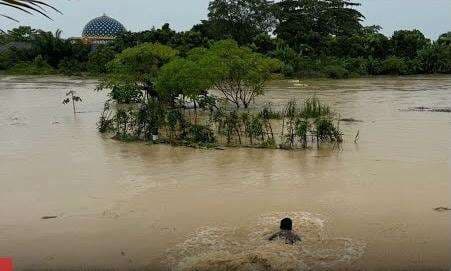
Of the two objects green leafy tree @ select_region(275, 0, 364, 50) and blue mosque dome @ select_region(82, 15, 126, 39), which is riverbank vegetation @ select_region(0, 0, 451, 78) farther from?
blue mosque dome @ select_region(82, 15, 126, 39)

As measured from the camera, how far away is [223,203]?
7.08 meters

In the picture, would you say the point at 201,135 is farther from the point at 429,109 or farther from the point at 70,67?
the point at 70,67

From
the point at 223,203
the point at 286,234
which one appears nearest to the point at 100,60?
the point at 223,203

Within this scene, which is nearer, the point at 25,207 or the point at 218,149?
the point at 25,207

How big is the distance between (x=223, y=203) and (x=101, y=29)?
47.2 meters

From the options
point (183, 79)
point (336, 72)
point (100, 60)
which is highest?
point (100, 60)

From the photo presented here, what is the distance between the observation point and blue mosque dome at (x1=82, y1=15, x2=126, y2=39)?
51406mm

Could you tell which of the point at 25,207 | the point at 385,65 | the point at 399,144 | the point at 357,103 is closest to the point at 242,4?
the point at 385,65

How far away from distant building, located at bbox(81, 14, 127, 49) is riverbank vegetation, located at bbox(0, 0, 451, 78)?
5.32 m

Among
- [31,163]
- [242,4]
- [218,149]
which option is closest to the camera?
[31,163]

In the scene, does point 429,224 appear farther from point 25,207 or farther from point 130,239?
point 25,207

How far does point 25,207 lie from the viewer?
7.04 metres

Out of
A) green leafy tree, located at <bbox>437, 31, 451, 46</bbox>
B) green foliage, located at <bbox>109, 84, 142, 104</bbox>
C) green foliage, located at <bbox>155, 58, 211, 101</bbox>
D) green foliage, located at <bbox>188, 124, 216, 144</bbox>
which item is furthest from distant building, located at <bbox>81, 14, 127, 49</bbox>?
green foliage, located at <bbox>188, 124, 216, 144</bbox>

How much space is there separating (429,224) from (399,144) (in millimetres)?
5201
